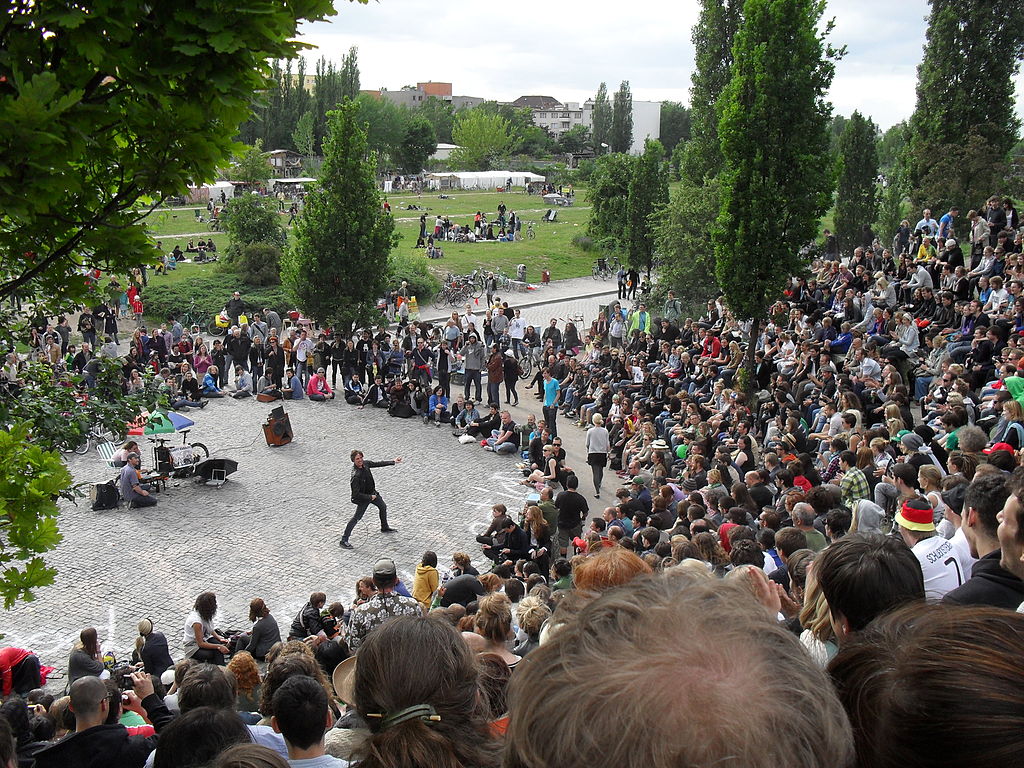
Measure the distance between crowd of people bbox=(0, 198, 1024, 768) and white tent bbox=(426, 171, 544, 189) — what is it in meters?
60.9

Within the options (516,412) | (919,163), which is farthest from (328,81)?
(516,412)

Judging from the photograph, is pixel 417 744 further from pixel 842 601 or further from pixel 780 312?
pixel 780 312

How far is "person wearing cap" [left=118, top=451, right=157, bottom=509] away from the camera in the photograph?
15.8 meters

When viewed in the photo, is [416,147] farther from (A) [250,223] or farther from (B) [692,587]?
(B) [692,587]

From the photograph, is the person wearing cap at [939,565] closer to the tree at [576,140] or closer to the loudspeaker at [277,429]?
the loudspeaker at [277,429]

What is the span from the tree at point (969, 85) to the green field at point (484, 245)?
20.5 m

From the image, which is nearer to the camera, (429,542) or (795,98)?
(429,542)

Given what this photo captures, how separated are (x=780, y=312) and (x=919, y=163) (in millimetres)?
17103

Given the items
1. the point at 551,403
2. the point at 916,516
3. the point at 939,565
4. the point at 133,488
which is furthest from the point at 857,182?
the point at 939,565

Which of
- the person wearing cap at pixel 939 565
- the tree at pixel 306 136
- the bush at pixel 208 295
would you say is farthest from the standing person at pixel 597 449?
the tree at pixel 306 136

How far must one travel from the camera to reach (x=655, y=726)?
1212mm

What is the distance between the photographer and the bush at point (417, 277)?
39.3m

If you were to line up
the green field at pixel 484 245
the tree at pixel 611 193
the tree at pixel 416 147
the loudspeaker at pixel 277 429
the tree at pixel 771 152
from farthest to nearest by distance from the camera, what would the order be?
the tree at pixel 416 147
the green field at pixel 484 245
the tree at pixel 611 193
the loudspeaker at pixel 277 429
the tree at pixel 771 152

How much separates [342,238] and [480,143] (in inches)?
3213
